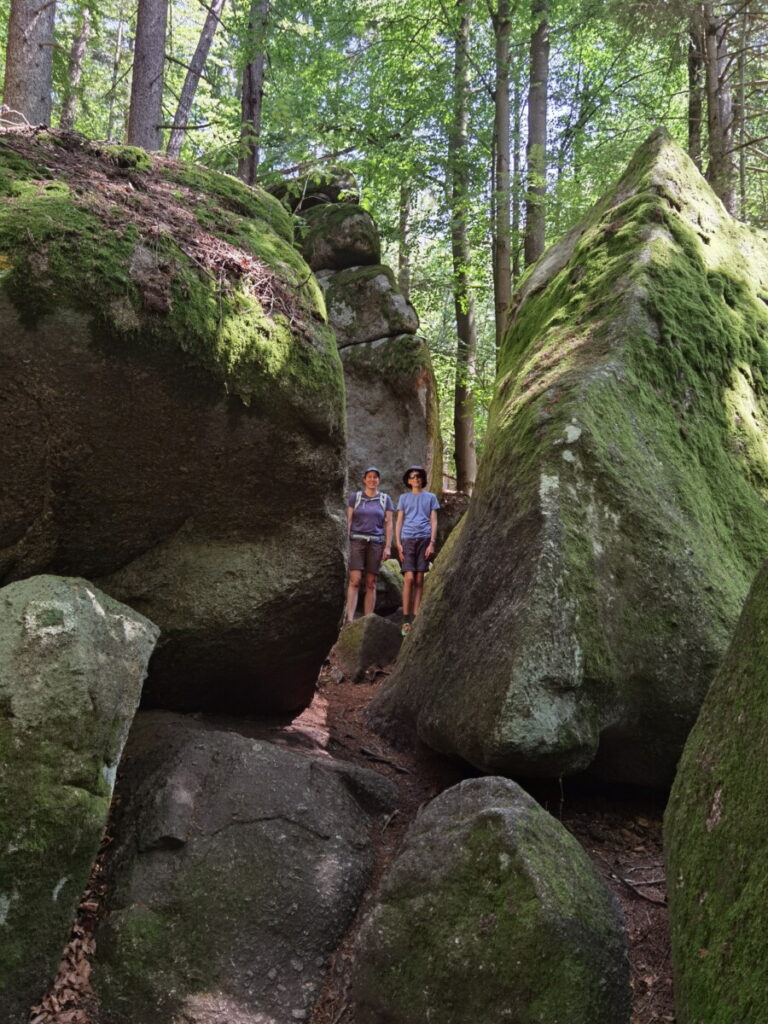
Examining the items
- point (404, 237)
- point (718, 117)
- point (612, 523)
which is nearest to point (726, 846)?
point (612, 523)

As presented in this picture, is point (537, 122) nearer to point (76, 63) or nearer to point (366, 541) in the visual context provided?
point (76, 63)

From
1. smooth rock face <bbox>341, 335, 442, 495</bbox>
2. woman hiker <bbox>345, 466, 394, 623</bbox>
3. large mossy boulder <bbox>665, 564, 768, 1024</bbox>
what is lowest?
large mossy boulder <bbox>665, 564, 768, 1024</bbox>

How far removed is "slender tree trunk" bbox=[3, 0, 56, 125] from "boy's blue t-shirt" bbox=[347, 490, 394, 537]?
18.4 ft

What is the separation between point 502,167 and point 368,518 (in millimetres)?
9507

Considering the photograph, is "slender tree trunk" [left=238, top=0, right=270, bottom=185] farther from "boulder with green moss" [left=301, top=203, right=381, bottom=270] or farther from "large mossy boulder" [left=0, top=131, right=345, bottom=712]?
"large mossy boulder" [left=0, top=131, right=345, bottom=712]

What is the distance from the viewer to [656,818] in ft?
14.4

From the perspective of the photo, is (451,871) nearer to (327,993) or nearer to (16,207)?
(327,993)

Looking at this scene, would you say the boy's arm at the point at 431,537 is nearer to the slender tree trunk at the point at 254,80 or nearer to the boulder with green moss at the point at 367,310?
the slender tree trunk at the point at 254,80

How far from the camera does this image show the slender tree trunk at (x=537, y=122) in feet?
48.9

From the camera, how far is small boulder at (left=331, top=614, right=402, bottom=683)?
7.79 m

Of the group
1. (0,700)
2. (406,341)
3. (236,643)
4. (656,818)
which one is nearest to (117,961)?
(0,700)

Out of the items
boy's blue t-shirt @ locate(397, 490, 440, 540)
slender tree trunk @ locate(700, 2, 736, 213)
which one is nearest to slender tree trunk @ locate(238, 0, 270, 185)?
boy's blue t-shirt @ locate(397, 490, 440, 540)

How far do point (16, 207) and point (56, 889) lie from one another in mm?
3276

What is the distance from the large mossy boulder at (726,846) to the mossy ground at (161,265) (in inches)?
116
